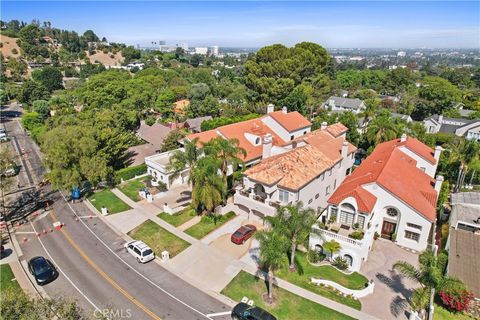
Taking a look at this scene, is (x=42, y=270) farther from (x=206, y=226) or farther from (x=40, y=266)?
(x=206, y=226)

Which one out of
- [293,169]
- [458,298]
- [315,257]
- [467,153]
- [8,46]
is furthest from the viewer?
[8,46]

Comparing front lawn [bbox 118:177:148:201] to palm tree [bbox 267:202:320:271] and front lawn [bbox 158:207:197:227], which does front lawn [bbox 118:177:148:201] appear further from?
palm tree [bbox 267:202:320:271]

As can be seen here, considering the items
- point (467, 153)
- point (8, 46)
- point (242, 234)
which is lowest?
point (242, 234)

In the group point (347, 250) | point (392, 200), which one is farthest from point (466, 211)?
point (347, 250)

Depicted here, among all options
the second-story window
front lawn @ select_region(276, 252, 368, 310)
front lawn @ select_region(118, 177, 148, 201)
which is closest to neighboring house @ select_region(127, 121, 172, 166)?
front lawn @ select_region(118, 177, 148, 201)

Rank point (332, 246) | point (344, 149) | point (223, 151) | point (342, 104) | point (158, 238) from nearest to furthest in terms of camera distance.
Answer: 1. point (332, 246)
2. point (158, 238)
3. point (223, 151)
4. point (344, 149)
5. point (342, 104)

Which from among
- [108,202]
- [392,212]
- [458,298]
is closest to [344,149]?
[392,212]
